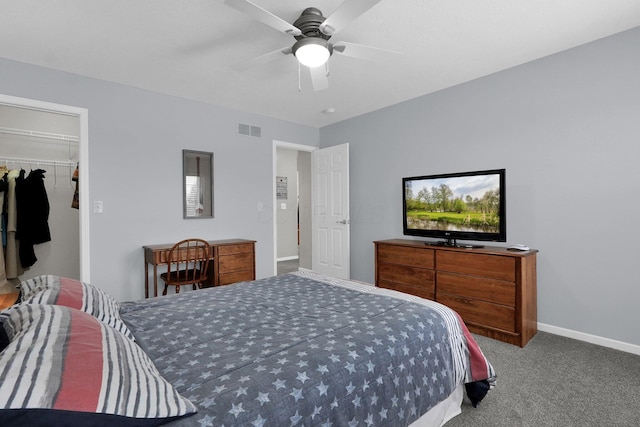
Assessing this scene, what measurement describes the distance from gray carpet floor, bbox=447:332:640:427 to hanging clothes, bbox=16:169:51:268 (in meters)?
4.76

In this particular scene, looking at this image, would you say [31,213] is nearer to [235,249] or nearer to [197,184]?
[197,184]

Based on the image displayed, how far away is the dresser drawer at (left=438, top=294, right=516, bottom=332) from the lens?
2.75m

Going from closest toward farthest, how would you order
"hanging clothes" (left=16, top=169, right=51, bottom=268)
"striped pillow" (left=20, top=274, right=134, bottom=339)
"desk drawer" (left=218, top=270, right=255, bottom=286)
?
"striped pillow" (left=20, top=274, right=134, bottom=339) → "desk drawer" (left=218, top=270, right=255, bottom=286) → "hanging clothes" (left=16, top=169, right=51, bottom=268)

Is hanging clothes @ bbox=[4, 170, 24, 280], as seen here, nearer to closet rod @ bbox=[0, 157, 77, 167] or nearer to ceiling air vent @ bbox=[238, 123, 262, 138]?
closet rod @ bbox=[0, 157, 77, 167]

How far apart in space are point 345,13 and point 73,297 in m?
1.94

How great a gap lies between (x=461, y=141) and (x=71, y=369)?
3.69 meters

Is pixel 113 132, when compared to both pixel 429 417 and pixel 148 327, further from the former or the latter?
pixel 429 417

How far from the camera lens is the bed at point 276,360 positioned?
86cm

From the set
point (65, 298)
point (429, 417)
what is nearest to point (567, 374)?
point (429, 417)

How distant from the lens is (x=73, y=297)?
1.38 metres

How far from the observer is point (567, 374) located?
7.27ft

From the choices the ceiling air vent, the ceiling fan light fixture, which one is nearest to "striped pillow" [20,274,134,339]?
the ceiling fan light fixture

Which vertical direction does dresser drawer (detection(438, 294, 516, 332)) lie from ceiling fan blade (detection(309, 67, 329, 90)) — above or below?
below

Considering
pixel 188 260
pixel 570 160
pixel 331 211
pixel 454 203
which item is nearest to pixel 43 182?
pixel 188 260
